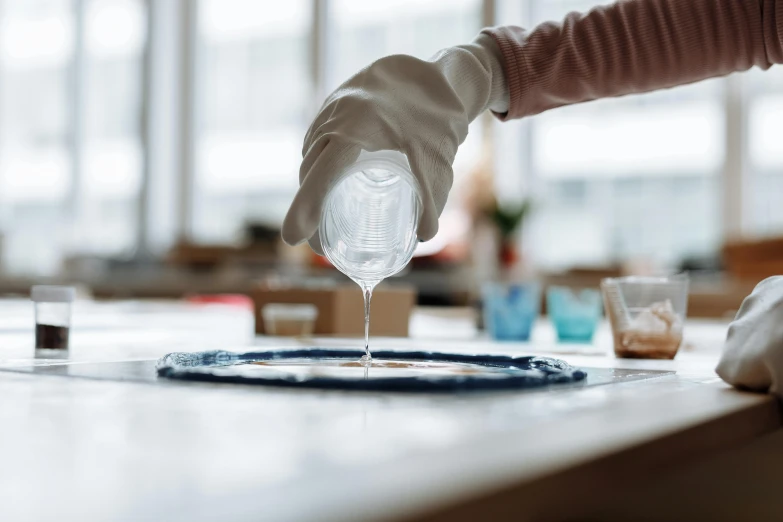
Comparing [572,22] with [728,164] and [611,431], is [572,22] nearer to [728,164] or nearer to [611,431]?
[611,431]

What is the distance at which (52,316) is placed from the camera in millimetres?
999

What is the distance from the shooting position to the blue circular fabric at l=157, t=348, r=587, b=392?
1.94ft

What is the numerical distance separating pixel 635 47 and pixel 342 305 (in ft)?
2.14

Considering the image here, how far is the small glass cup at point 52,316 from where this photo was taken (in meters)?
0.99

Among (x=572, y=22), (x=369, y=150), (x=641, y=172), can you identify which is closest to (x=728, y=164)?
(x=641, y=172)

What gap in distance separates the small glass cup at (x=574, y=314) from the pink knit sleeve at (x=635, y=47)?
0.42 metres

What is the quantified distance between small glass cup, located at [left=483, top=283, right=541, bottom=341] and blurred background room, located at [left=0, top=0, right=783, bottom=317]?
2689 mm

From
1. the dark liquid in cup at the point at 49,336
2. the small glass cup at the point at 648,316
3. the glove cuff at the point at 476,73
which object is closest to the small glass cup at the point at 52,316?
the dark liquid in cup at the point at 49,336

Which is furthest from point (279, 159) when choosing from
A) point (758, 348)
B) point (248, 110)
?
point (758, 348)

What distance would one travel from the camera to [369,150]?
814 mm

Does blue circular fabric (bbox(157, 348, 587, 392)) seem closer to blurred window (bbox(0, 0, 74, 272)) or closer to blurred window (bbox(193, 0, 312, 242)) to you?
blurred window (bbox(193, 0, 312, 242))

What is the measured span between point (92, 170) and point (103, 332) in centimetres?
562

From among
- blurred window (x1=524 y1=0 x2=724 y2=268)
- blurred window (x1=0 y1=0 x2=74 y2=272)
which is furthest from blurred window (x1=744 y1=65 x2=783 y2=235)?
blurred window (x1=0 y1=0 x2=74 y2=272)

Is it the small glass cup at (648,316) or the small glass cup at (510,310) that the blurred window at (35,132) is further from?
the small glass cup at (648,316)
